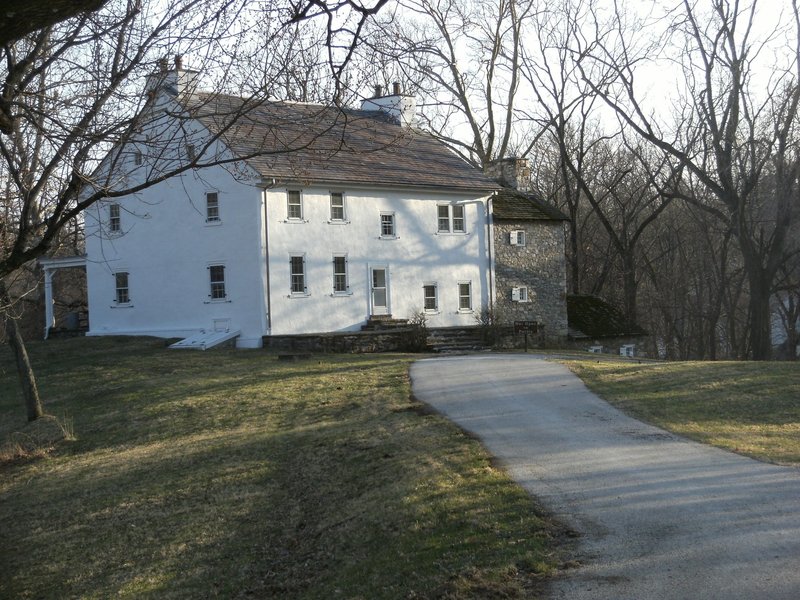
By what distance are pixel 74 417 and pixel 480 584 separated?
54.3 feet

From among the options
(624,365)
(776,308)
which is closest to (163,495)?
(624,365)

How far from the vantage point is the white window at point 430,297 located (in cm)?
3497

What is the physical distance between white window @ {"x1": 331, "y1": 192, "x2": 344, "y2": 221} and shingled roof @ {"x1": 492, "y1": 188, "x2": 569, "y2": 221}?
7.06 m

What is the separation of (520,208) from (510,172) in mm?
3598

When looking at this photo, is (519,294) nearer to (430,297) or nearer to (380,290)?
(430,297)

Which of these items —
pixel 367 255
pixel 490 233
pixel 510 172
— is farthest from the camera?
pixel 510 172

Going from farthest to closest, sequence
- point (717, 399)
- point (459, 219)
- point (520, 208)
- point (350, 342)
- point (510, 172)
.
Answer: point (510, 172) → point (520, 208) → point (459, 219) → point (350, 342) → point (717, 399)

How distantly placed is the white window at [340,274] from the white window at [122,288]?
316 inches

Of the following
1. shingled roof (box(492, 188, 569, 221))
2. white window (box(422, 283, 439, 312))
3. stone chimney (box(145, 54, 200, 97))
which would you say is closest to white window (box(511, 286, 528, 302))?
shingled roof (box(492, 188, 569, 221))

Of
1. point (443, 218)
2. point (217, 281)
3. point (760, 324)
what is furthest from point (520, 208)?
point (217, 281)

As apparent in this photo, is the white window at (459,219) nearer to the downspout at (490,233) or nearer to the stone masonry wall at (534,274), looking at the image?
the downspout at (490,233)

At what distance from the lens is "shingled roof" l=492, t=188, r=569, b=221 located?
3794 cm

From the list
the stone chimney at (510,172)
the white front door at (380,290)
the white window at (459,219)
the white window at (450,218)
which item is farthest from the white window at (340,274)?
the stone chimney at (510,172)

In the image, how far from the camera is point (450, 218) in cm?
3600
